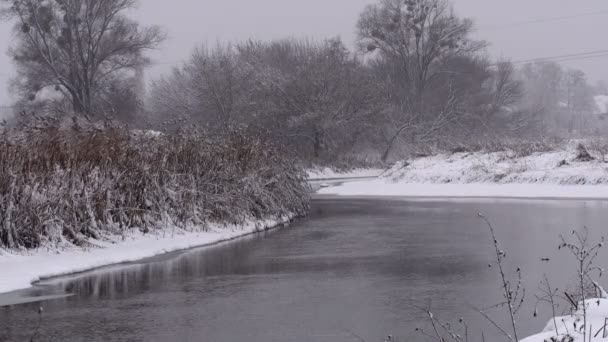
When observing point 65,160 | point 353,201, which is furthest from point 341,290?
point 353,201

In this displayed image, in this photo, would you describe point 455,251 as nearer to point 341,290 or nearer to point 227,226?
point 341,290

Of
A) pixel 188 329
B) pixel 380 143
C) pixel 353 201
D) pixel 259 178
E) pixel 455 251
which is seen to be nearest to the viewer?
pixel 188 329

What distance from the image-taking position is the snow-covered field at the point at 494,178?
29828 millimetres

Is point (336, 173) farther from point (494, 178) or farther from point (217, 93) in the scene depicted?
point (494, 178)

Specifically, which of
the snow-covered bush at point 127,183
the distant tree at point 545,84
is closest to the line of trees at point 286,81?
the snow-covered bush at point 127,183

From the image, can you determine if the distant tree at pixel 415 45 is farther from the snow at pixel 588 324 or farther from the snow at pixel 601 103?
the snow at pixel 601 103

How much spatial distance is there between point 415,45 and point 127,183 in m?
56.0

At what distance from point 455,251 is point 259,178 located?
713 centimetres

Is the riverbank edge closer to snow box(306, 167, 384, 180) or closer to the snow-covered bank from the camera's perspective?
snow box(306, 167, 384, 180)

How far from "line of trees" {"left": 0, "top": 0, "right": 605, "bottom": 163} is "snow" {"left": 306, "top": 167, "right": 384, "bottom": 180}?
65.8 inches

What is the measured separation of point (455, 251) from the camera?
14445 millimetres

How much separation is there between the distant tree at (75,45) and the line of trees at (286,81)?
0.07 metres

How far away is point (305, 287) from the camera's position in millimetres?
11016

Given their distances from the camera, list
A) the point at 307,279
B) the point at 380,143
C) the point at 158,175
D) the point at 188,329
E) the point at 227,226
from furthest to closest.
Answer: the point at 380,143
the point at 227,226
the point at 158,175
the point at 307,279
the point at 188,329
